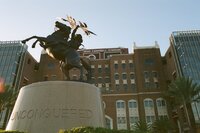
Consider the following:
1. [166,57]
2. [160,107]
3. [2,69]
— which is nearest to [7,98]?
[2,69]

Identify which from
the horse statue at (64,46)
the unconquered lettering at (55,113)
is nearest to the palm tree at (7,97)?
the horse statue at (64,46)

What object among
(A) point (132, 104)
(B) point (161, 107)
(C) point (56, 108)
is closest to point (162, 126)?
(B) point (161, 107)

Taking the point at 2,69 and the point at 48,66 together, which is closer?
the point at 2,69

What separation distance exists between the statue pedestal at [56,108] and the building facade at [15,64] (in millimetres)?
38381

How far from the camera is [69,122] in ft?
29.1

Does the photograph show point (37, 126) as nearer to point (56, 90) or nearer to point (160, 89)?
point (56, 90)

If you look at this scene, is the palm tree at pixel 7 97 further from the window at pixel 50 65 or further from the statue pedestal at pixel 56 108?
the window at pixel 50 65

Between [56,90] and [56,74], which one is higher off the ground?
[56,74]

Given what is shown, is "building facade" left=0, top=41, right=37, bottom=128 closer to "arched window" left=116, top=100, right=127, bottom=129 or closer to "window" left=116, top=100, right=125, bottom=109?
"window" left=116, top=100, right=125, bottom=109

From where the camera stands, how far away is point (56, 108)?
9188 mm

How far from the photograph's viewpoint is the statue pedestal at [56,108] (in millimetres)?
8852

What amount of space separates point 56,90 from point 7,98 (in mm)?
22631

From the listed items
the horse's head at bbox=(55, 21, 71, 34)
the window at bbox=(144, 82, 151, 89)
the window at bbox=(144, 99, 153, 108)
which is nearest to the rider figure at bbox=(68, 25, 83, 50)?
the horse's head at bbox=(55, 21, 71, 34)

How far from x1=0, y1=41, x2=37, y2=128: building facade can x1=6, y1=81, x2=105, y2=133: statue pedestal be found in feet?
126
